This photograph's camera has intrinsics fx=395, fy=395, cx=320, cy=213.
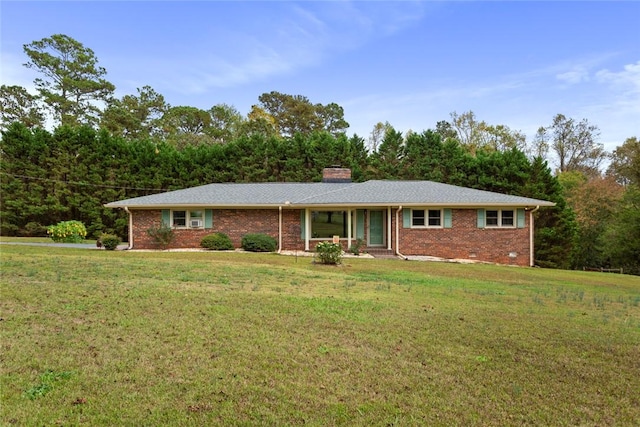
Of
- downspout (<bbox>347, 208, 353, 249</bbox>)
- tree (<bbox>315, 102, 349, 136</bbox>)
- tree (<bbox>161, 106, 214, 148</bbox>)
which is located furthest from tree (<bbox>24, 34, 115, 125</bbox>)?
downspout (<bbox>347, 208, 353, 249</bbox>)

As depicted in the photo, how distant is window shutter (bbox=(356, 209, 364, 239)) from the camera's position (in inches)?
746

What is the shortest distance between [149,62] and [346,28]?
434 inches

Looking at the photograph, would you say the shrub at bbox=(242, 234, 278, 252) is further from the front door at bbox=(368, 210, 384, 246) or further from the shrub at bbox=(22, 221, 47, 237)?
the shrub at bbox=(22, 221, 47, 237)

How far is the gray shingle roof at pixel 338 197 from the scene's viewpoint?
17875 millimetres

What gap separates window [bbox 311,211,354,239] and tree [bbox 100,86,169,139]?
82.6ft

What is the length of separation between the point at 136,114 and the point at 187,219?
83.4ft

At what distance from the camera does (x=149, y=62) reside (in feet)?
67.8

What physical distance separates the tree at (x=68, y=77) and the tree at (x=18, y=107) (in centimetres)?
113

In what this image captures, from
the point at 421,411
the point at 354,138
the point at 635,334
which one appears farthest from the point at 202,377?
the point at 354,138

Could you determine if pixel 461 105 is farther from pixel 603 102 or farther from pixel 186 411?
pixel 186 411

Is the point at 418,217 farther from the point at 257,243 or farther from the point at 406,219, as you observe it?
the point at 257,243

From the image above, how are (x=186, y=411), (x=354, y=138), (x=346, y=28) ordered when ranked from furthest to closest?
(x=354, y=138) < (x=346, y=28) < (x=186, y=411)

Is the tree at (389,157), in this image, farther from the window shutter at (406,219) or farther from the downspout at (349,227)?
the downspout at (349,227)

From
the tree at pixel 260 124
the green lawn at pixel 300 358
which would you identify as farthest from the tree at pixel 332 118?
the green lawn at pixel 300 358
